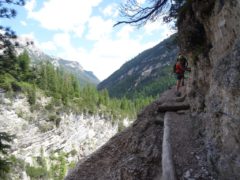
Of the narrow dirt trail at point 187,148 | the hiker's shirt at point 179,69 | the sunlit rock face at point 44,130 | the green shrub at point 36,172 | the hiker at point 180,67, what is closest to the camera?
the narrow dirt trail at point 187,148

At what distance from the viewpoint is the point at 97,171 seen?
12508 mm

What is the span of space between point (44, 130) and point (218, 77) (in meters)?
87.0

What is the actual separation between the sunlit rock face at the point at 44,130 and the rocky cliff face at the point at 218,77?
64.0 m

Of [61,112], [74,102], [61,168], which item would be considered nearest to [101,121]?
[74,102]

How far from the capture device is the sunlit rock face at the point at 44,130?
8144 centimetres

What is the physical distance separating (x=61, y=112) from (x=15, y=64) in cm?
9051

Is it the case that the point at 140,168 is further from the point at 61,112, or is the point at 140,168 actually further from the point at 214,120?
the point at 61,112

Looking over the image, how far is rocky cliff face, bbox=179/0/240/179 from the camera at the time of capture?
23.6 ft

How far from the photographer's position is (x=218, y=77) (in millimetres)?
8508

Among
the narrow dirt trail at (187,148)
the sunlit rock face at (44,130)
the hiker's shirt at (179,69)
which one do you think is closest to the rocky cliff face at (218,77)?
the narrow dirt trail at (187,148)

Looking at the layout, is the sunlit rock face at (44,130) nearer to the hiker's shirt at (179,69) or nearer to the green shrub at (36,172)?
the green shrub at (36,172)

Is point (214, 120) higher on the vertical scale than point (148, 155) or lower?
higher

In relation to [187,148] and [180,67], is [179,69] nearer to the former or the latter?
[180,67]

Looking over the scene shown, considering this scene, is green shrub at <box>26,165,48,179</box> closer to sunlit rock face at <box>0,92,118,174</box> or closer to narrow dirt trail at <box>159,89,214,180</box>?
sunlit rock face at <box>0,92,118,174</box>
